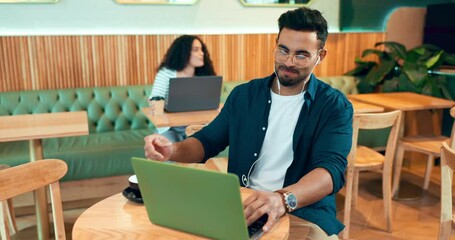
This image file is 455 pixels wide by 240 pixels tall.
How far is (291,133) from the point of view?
5.53 feet

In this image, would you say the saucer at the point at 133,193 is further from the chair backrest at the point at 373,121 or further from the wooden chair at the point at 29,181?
the chair backrest at the point at 373,121

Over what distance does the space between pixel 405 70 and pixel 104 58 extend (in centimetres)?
279

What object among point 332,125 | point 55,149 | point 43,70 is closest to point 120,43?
point 43,70

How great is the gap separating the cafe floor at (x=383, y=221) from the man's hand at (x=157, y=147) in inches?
61.5

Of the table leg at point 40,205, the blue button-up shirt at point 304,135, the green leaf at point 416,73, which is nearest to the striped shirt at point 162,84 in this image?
the table leg at point 40,205

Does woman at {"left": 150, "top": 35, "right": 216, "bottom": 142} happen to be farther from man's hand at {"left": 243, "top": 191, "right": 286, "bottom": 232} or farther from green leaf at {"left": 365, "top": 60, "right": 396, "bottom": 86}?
man's hand at {"left": 243, "top": 191, "right": 286, "bottom": 232}

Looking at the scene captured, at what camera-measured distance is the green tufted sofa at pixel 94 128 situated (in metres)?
3.21

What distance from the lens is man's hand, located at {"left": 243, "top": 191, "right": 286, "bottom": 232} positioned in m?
1.20

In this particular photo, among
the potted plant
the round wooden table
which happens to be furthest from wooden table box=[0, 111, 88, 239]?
the potted plant

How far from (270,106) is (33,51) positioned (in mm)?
2766

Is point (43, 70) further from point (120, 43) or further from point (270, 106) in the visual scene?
point (270, 106)

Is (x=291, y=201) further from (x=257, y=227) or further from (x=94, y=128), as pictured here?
(x=94, y=128)

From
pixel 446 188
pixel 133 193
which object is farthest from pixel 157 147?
pixel 446 188

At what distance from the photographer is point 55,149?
3.24 metres
